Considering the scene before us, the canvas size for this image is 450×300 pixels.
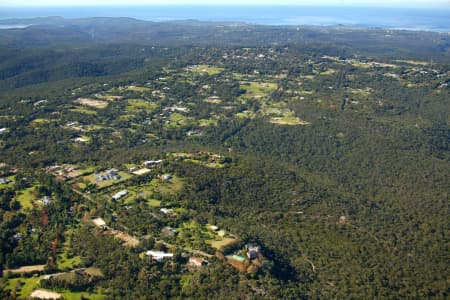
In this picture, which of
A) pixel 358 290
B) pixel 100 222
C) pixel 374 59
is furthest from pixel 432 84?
pixel 100 222

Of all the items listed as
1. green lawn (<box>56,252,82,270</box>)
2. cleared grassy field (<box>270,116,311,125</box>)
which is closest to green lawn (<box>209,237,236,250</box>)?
green lawn (<box>56,252,82,270</box>)

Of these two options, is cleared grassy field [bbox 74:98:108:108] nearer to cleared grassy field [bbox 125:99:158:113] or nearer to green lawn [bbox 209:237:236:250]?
cleared grassy field [bbox 125:99:158:113]

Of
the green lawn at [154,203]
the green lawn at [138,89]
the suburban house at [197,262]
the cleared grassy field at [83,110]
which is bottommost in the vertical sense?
the suburban house at [197,262]

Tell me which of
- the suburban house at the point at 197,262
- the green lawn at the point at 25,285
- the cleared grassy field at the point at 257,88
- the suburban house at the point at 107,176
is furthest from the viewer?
the cleared grassy field at the point at 257,88

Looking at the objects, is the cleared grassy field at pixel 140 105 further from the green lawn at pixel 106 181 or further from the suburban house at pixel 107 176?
the green lawn at pixel 106 181

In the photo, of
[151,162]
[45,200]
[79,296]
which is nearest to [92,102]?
[151,162]

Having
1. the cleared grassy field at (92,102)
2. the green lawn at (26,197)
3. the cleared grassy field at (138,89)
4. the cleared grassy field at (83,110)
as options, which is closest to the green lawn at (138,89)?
the cleared grassy field at (138,89)

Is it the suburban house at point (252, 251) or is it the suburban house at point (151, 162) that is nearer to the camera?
the suburban house at point (252, 251)
